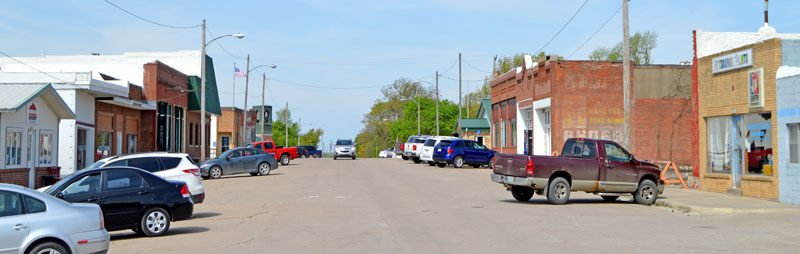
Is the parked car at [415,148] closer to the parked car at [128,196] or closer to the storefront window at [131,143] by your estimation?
the storefront window at [131,143]

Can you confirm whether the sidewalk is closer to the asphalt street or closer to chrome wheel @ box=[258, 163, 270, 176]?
the asphalt street

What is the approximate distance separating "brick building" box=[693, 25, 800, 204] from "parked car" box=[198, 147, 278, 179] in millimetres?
19523

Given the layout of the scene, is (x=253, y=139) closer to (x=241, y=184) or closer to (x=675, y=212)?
(x=241, y=184)

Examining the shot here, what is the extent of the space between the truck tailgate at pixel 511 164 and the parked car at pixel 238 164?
17007 millimetres

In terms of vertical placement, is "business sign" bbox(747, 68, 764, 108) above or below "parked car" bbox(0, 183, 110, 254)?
above

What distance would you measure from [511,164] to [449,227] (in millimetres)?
5919

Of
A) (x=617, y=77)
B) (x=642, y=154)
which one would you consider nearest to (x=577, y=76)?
(x=617, y=77)

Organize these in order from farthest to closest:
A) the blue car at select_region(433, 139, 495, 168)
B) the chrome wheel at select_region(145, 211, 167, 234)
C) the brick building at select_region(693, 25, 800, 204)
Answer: the blue car at select_region(433, 139, 495, 168), the brick building at select_region(693, 25, 800, 204), the chrome wheel at select_region(145, 211, 167, 234)

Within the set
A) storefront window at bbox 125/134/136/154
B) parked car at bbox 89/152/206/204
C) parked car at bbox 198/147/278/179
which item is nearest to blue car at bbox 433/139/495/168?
parked car at bbox 198/147/278/179

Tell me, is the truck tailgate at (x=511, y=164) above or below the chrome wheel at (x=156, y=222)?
above

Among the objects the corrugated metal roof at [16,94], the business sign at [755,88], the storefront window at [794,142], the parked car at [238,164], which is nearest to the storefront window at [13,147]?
the corrugated metal roof at [16,94]

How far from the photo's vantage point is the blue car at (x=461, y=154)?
41781 millimetres

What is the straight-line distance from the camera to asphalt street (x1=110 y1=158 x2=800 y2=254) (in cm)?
1119

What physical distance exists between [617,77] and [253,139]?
5551cm
